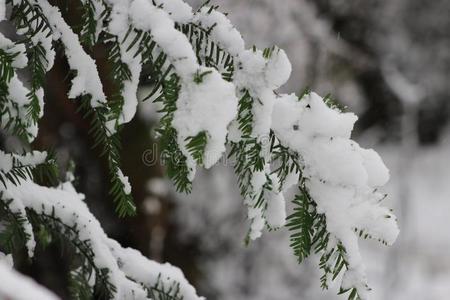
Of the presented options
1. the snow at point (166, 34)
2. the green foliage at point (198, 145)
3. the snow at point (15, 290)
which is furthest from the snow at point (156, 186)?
the snow at point (15, 290)

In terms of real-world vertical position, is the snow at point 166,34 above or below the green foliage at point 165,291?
above

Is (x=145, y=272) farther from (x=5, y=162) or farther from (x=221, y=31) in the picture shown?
(x=221, y=31)

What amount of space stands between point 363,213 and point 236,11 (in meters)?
5.76

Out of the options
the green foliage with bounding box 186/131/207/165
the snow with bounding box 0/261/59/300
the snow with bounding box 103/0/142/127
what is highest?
the snow with bounding box 103/0/142/127

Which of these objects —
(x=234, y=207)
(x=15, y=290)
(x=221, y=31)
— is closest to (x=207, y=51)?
(x=221, y=31)

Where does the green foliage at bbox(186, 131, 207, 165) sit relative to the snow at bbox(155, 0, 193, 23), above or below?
below

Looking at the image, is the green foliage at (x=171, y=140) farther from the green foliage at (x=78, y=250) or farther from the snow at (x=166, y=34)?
the green foliage at (x=78, y=250)

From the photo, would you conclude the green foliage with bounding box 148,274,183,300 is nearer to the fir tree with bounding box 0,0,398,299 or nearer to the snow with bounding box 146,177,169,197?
the fir tree with bounding box 0,0,398,299

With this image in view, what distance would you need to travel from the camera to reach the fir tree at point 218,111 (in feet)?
3.64

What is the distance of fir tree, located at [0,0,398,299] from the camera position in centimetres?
111

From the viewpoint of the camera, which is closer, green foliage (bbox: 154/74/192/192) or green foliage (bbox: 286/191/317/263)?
green foliage (bbox: 154/74/192/192)

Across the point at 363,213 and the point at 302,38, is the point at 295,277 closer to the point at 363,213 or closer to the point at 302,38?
the point at 302,38

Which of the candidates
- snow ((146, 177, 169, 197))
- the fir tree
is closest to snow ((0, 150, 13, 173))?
the fir tree

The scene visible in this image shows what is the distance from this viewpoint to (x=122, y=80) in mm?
1219
